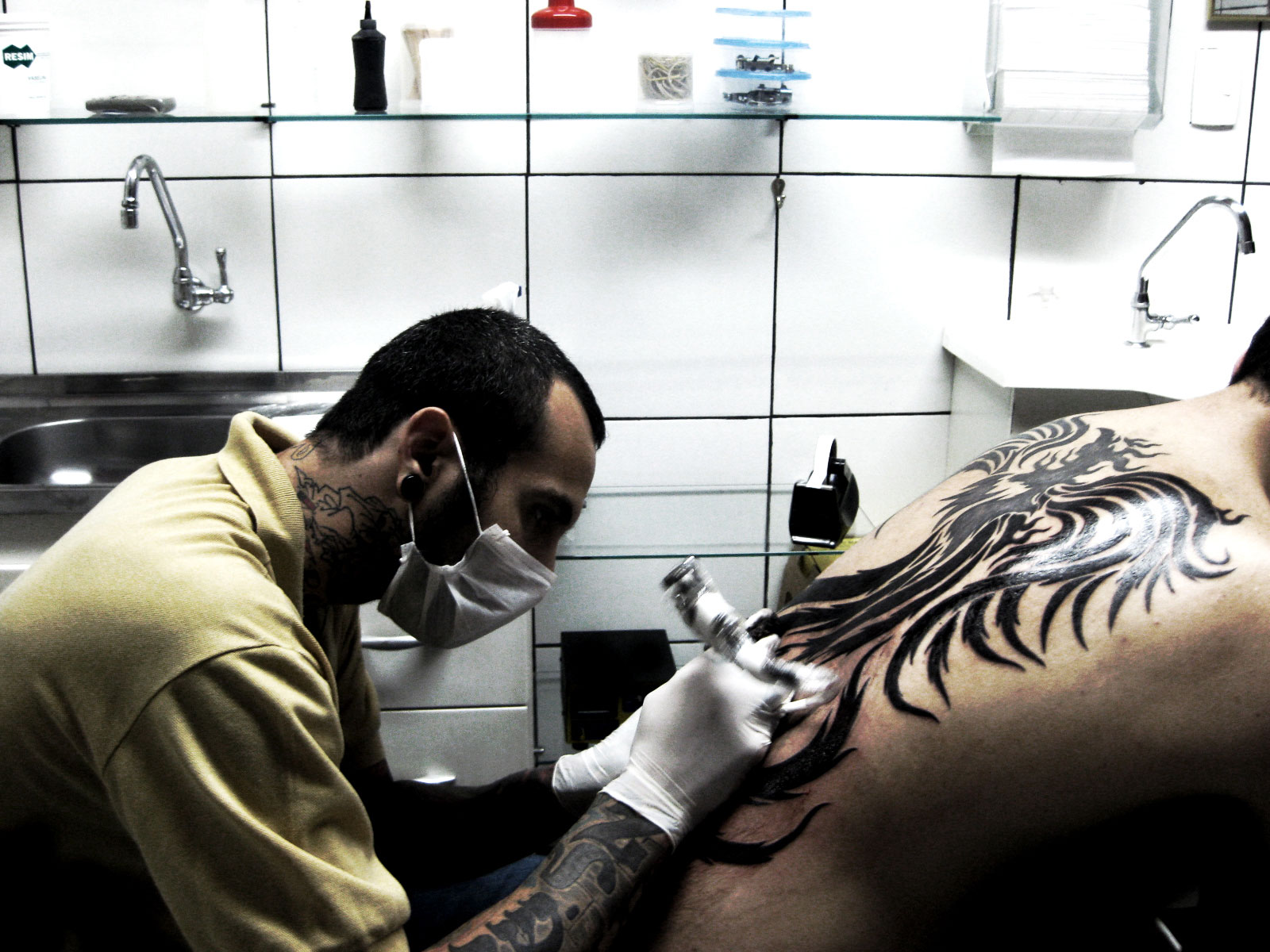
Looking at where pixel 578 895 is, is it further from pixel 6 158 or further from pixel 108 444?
pixel 6 158

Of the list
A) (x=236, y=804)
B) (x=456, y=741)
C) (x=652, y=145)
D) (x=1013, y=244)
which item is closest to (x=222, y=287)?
(x=652, y=145)

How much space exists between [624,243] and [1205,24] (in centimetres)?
107

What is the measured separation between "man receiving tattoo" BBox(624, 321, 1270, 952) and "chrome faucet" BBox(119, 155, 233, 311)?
1.30 m

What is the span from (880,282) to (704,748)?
4.07 feet

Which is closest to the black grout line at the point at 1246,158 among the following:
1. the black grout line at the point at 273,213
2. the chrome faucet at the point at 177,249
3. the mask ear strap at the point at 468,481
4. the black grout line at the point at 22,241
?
the mask ear strap at the point at 468,481

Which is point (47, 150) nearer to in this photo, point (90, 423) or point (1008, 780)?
point (90, 423)

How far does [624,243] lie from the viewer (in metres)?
1.80

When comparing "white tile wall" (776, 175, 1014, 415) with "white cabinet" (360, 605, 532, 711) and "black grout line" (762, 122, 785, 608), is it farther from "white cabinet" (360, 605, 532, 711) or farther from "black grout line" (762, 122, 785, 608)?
"white cabinet" (360, 605, 532, 711)

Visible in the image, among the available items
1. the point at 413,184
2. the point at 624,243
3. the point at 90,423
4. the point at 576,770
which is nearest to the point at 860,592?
the point at 576,770

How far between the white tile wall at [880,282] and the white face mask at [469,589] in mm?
955

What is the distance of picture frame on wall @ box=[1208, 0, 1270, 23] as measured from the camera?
1.77m

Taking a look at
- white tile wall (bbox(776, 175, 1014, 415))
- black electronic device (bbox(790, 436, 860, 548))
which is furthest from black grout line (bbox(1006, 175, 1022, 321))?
black electronic device (bbox(790, 436, 860, 548))

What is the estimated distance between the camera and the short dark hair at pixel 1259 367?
0.83m

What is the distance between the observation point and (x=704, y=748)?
0.81m
